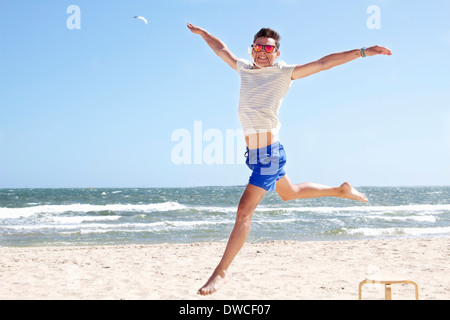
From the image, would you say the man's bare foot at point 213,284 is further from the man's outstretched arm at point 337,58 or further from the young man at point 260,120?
the man's outstretched arm at point 337,58

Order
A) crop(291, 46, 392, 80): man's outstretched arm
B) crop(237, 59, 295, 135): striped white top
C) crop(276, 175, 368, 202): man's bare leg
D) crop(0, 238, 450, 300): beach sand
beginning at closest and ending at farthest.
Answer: crop(291, 46, 392, 80): man's outstretched arm
crop(237, 59, 295, 135): striped white top
crop(276, 175, 368, 202): man's bare leg
crop(0, 238, 450, 300): beach sand

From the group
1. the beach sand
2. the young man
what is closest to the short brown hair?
the young man

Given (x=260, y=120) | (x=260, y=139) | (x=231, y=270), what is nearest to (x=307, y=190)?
(x=260, y=139)

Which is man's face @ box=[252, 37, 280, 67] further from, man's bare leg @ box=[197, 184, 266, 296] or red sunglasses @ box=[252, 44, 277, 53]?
man's bare leg @ box=[197, 184, 266, 296]

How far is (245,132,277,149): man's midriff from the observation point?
3.48m

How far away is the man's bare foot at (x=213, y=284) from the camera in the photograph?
345 centimetres

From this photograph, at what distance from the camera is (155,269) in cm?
744

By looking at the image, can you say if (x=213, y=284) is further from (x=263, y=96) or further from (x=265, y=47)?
(x=265, y=47)

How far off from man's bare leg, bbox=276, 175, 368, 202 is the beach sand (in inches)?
76.0

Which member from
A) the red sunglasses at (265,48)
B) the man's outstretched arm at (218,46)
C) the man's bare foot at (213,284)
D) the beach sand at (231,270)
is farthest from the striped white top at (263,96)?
the beach sand at (231,270)

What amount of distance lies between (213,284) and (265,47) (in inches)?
73.0
